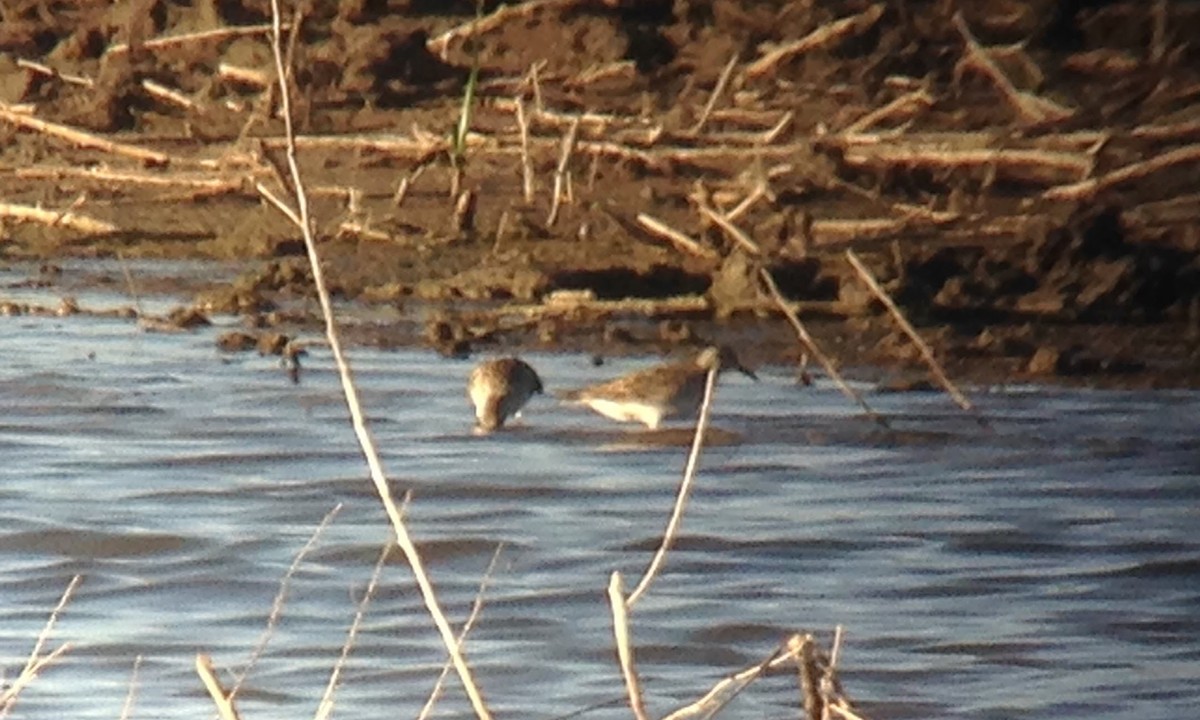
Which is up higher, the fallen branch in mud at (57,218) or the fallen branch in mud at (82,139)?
the fallen branch in mud at (82,139)

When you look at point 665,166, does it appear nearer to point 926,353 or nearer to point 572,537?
point 926,353

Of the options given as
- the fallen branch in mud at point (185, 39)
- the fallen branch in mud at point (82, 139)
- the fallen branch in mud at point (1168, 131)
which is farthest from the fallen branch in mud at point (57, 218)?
the fallen branch in mud at point (1168, 131)

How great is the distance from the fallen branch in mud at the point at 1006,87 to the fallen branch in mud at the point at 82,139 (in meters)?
2.93

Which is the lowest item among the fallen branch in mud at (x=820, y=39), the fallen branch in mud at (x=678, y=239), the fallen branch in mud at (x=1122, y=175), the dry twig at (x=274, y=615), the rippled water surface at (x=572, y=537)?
the dry twig at (x=274, y=615)

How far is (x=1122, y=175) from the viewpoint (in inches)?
417

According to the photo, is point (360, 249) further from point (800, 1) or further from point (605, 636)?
point (605, 636)

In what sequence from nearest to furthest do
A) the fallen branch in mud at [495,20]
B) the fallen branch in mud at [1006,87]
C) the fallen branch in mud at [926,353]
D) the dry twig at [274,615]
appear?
the dry twig at [274,615]
the fallen branch in mud at [926,353]
the fallen branch in mud at [1006,87]
the fallen branch in mud at [495,20]

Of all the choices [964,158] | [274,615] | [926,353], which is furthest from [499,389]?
[274,615]

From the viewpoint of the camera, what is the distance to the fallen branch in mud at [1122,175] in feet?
34.8

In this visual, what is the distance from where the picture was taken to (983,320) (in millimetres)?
9859

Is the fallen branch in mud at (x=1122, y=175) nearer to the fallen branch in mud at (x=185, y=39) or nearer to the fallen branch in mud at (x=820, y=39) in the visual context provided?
the fallen branch in mud at (x=820, y=39)

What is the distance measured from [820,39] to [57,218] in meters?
3.17

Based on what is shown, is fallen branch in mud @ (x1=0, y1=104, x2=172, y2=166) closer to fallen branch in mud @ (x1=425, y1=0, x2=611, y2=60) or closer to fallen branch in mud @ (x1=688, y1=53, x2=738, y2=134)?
fallen branch in mud @ (x1=425, y1=0, x2=611, y2=60)

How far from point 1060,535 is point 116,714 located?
264 centimetres
